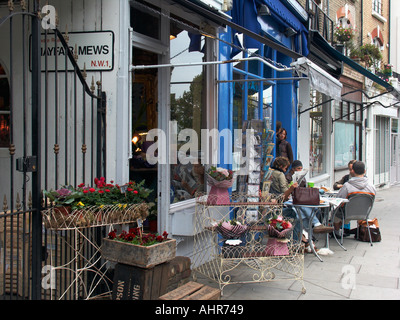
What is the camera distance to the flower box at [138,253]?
377 centimetres

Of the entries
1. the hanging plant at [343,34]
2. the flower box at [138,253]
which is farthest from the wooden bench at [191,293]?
the hanging plant at [343,34]

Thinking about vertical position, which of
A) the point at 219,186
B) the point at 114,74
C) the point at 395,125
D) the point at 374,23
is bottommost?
the point at 219,186

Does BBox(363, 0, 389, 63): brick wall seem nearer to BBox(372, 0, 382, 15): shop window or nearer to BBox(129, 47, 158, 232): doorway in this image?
BBox(372, 0, 382, 15): shop window

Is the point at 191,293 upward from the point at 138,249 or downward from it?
downward

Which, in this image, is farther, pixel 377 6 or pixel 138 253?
pixel 377 6

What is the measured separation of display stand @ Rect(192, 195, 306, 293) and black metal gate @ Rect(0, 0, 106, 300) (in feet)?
5.14

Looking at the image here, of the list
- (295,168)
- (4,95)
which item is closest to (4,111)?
(4,95)

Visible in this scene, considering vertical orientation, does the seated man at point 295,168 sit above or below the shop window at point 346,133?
below

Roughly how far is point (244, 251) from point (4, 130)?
3323 mm

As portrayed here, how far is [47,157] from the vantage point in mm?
4480

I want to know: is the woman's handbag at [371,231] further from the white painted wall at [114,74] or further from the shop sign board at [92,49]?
the shop sign board at [92,49]

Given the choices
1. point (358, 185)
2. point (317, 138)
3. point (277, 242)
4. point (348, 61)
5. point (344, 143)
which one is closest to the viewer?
point (277, 242)

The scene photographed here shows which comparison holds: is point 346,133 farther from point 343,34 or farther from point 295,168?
point 295,168

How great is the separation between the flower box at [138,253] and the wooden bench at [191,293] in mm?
327
